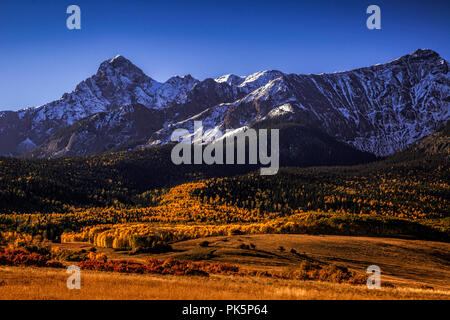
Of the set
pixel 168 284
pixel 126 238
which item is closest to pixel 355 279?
pixel 168 284

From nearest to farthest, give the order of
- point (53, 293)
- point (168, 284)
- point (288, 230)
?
point (53, 293) → point (168, 284) → point (288, 230)

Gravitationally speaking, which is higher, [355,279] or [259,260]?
[355,279]

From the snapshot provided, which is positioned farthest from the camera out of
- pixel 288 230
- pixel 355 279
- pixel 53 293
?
pixel 288 230

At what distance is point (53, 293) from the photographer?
3005cm

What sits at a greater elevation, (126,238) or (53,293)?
(53,293)
